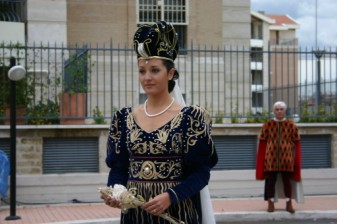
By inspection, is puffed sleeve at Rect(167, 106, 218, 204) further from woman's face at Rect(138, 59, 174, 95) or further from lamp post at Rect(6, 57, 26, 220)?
lamp post at Rect(6, 57, 26, 220)

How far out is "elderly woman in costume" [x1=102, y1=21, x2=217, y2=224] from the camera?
11.4 feet

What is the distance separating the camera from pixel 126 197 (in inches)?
133

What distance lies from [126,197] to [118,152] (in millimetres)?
375

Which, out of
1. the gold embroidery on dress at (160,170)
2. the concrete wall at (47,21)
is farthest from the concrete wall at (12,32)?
the gold embroidery on dress at (160,170)

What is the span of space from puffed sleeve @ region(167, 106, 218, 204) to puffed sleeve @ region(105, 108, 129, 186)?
364 mm

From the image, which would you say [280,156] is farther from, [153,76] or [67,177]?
[153,76]

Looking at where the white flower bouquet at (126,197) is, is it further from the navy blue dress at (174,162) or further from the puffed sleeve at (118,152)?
the puffed sleeve at (118,152)

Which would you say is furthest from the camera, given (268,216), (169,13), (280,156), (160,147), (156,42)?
(169,13)


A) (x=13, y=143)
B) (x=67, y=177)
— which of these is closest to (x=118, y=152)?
(x=13, y=143)

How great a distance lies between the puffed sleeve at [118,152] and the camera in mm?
3668

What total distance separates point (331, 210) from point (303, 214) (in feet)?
2.03

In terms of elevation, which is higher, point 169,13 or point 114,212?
point 169,13

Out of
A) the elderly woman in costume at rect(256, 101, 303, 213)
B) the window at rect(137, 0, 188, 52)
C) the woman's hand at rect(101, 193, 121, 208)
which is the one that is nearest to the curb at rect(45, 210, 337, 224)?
the elderly woman in costume at rect(256, 101, 303, 213)

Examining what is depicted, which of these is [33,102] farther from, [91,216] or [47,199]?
[91,216]
